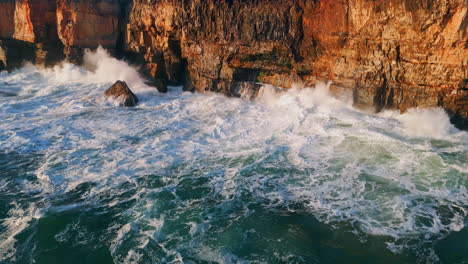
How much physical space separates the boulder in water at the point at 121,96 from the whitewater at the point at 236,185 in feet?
3.09

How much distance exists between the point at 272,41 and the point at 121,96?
6.65 metres

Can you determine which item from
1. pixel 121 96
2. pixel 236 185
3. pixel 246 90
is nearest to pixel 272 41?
pixel 246 90

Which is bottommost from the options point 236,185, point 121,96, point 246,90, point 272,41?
point 236,185

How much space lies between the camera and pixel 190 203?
8320 millimetres

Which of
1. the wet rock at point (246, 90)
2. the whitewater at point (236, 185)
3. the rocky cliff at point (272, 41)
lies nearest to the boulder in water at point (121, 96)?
the whitewater at point (236, 185)

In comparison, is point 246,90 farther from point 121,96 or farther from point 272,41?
point 121,96

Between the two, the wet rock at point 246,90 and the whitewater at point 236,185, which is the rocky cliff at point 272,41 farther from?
the whitewater at point 236,185

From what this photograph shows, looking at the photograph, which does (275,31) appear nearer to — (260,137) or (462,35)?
(260,137)

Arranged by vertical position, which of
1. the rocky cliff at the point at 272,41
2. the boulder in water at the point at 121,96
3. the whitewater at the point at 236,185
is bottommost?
the whitewater at the point at 236,185

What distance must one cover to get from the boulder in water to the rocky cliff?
6.65ft

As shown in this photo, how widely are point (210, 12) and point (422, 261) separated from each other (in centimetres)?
1266

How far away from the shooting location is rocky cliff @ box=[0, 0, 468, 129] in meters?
11.5

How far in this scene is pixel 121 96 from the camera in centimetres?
1597

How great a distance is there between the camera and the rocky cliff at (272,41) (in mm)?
11492
